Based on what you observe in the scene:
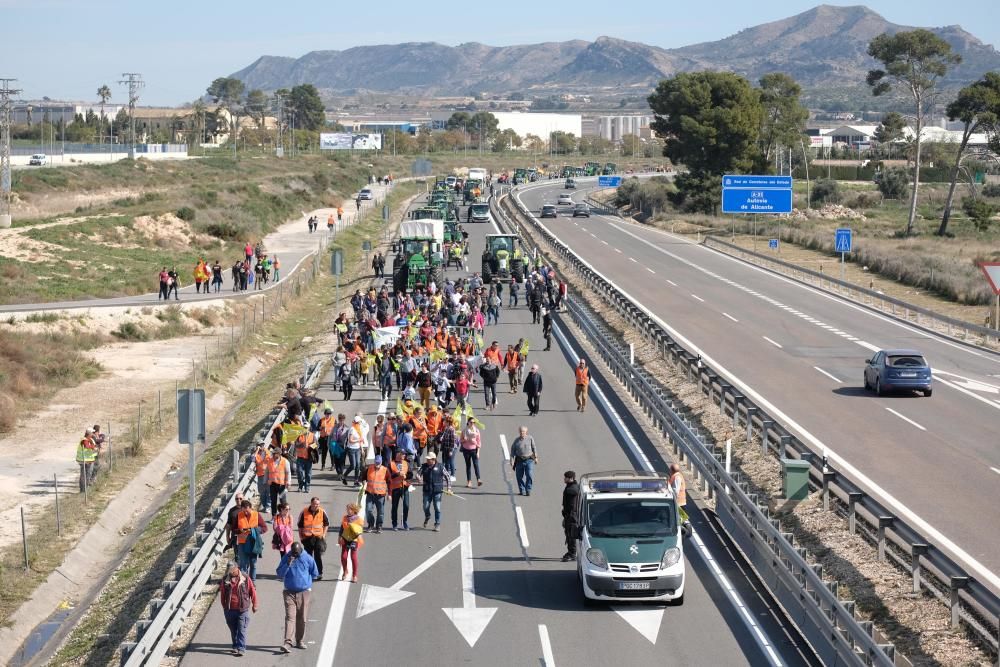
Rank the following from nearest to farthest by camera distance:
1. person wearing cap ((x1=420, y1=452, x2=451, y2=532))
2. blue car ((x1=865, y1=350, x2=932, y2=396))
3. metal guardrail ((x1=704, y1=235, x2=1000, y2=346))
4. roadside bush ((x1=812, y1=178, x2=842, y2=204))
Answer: person wearing cap ((x1=420, y1=452, x2=451, y2=532)) < blue car ((x1=865, y1=350, x2=932, y2=396)) < metal guardrail ((x1=704, y1=235, x2=1000, y2=346)) < roadside bush ((x1=812, y1=178, x2=842, y2=204))

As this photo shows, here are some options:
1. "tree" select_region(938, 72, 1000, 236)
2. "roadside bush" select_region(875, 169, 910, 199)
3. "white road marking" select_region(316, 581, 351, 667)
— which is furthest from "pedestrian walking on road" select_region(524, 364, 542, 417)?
"roadside bush" select_region(875, 169, 910, 199)

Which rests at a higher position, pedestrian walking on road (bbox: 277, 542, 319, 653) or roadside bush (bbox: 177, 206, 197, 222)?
roadside bush (bbox: 177, 206, 197, 222)

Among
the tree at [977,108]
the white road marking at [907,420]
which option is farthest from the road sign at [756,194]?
the white road marking at [907,420]

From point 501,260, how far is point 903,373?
26.4 metres

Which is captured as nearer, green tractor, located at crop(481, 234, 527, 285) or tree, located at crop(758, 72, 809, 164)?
green tractor, located at crop(481, 234, 527, 285)

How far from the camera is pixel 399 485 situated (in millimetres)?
20688

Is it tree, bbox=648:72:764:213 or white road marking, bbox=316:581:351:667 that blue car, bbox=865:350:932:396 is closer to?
white road marking, bbox=316:581:351:667

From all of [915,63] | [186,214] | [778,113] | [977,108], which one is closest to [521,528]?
[186,214]

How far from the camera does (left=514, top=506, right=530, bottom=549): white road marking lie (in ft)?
66.2

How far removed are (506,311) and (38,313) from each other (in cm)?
1775

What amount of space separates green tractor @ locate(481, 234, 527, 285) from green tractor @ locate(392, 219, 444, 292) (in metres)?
2.08

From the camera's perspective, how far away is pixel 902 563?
58.0 ft

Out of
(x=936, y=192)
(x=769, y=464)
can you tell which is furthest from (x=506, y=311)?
(x=936, y=192)

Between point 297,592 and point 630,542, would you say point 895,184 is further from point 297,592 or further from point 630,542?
point 297,592
